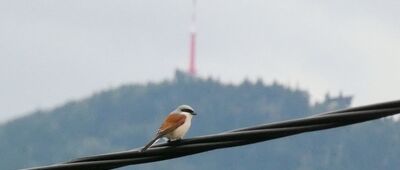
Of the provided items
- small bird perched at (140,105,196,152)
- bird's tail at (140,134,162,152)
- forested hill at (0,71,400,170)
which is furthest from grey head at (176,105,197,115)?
forested hill at (0,71,400,170)

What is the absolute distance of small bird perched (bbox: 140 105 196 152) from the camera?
659 centimetres

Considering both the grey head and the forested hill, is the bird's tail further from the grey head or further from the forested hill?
the forested hill

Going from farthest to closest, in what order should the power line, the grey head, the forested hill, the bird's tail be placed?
the forested hill
the grey head
the bird's tail
the power line

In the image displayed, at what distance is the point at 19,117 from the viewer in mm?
161125

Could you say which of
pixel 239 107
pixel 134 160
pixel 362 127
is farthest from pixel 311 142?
pixel 134 160

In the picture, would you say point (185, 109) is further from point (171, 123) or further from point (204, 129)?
point (204, 129)

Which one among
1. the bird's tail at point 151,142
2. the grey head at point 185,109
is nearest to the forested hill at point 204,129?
the grey head at point 185,109

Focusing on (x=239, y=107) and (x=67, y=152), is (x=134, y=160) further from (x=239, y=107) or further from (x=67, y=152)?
(x=239, y=107)

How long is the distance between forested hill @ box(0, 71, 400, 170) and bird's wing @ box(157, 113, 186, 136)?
433 ft

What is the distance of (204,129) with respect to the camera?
167500 mm

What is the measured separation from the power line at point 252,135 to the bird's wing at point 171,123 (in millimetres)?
996

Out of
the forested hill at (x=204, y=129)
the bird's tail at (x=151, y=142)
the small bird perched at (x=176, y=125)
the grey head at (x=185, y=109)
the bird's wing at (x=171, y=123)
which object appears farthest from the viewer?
the forested hill at (x=204, y=129)

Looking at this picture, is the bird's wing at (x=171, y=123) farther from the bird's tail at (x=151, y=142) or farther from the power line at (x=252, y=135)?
the power line at (x=252, y=135)

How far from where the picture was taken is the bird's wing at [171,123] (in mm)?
6922
